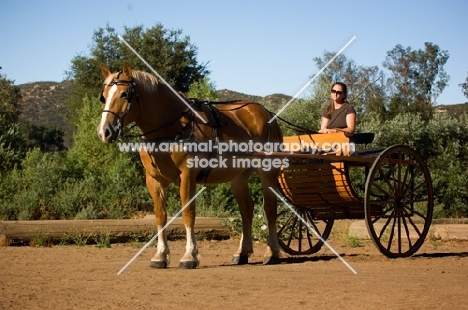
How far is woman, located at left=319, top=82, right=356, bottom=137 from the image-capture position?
10227mm

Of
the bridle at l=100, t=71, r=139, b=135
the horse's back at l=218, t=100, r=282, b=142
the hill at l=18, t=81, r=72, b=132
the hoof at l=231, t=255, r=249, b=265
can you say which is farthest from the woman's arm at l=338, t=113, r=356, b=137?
the hill at l=18, t=81, r=72, b=132

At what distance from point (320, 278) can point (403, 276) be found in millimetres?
952

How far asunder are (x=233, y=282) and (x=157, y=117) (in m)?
2.47

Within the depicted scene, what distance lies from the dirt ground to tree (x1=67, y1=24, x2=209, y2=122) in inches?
1078

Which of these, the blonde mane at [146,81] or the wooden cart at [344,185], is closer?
the blonde mane at [146,81]

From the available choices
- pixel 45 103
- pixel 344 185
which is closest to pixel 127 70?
pixel 344 185

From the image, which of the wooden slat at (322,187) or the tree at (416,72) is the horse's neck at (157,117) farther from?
the tree at (416,72)

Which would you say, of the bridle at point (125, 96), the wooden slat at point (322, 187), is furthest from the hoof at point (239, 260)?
the bridle at point (125, 96)

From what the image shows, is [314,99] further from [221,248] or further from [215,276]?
[215,276]

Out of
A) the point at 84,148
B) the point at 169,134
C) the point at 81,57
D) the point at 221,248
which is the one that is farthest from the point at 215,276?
the point at 81,57

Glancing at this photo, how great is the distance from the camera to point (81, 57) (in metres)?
44.1

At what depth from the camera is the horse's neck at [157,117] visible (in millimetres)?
8891

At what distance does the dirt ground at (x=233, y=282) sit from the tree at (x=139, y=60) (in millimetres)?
27378

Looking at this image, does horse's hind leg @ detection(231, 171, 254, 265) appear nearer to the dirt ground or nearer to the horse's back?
the dirt ground
